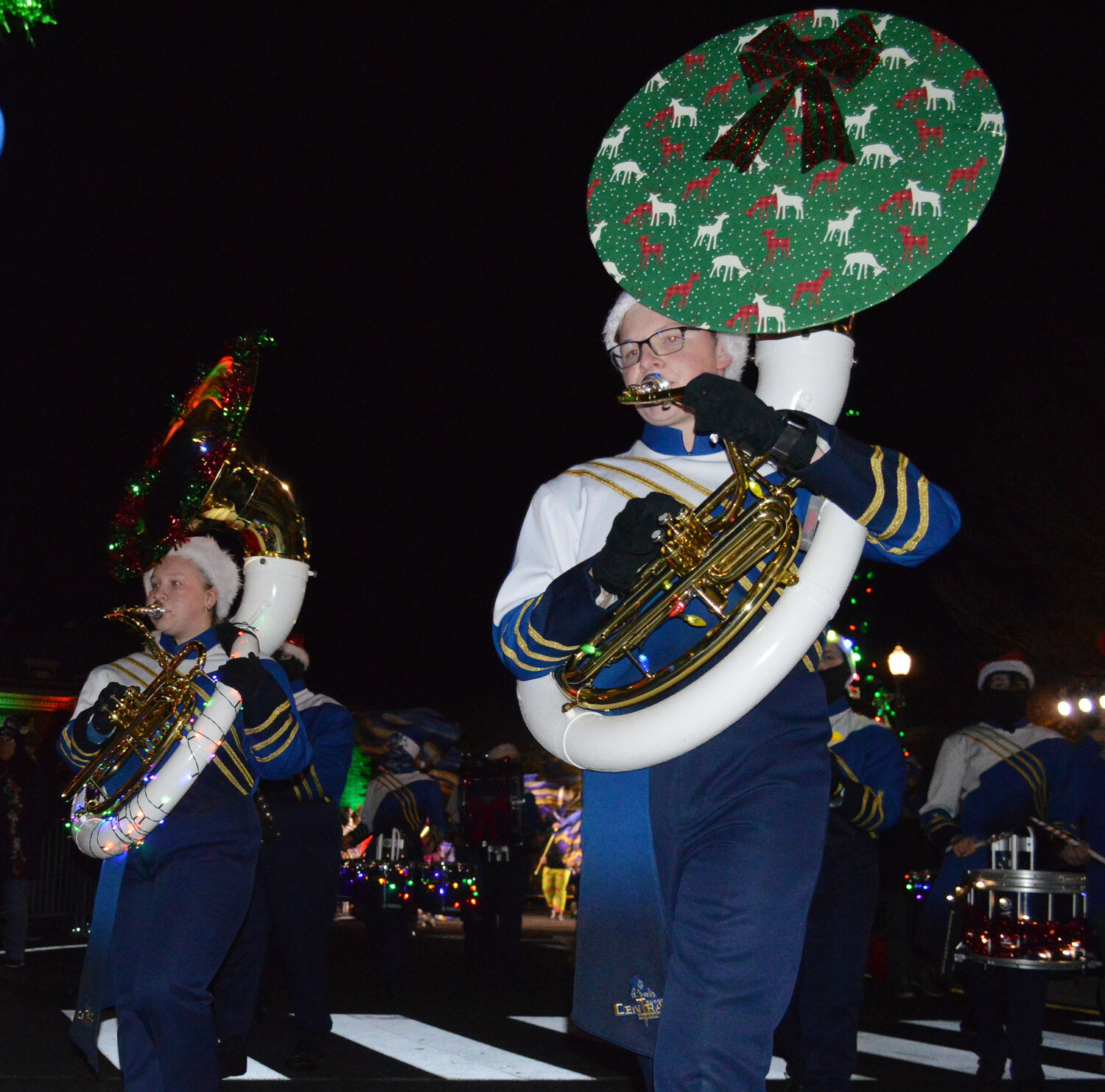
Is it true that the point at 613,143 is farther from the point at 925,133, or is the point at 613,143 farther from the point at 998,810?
the point at 998,810

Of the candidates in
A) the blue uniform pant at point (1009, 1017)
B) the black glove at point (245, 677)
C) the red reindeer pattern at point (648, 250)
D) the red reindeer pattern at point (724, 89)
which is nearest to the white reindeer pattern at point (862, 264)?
the red reindeer pattern at point (648, 250)

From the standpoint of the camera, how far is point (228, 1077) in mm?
6688

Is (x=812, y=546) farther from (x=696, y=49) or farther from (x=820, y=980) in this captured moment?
(x=820, y=980)

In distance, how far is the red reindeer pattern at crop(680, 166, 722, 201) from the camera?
3.40m

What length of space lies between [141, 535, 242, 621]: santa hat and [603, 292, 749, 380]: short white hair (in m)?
2.45

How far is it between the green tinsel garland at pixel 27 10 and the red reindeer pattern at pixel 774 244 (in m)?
4.32

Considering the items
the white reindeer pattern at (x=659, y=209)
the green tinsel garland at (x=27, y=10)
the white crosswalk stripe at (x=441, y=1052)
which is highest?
the green tinsel garland at (x=27, y=10)

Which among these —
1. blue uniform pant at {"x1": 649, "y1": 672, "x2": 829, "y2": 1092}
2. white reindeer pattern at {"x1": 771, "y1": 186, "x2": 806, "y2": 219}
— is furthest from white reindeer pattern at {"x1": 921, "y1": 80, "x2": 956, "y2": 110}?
blue uniform pant at {"x1": 649, "y1": 672, "x2": 829, "y2": 1092}

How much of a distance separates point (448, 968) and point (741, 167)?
10561 mm

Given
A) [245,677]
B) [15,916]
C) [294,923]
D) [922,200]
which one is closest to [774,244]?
[922,200]

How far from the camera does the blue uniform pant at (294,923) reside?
282 inches

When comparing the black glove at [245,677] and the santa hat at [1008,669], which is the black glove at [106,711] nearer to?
the black glove at [245,677]

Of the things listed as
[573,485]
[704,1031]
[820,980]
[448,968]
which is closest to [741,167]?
[573,485]

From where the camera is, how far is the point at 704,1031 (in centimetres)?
289
